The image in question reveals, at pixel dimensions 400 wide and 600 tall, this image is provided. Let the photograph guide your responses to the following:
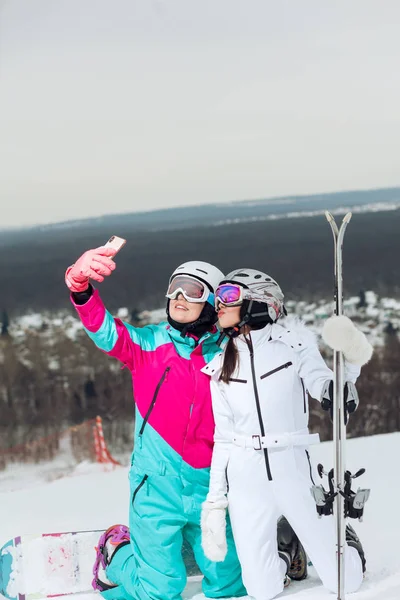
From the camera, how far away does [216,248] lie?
25859 millimetres

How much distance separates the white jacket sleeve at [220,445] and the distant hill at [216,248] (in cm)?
1891

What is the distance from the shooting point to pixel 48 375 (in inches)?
888

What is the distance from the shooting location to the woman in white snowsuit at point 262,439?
2506 mm

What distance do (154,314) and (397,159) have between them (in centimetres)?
742

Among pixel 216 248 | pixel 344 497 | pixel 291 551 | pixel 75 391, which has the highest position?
pixel 216 248

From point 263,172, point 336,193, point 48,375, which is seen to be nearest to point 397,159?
point 336,193

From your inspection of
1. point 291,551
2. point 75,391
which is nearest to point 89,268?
point 291,551

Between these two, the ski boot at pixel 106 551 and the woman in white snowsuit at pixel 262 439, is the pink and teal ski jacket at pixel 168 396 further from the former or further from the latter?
the ski boot at pixel 106 551

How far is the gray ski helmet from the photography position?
2.55m

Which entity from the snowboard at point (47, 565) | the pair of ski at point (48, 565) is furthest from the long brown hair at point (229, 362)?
the snowboard at point (47, 565)

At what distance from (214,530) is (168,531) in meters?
0.19

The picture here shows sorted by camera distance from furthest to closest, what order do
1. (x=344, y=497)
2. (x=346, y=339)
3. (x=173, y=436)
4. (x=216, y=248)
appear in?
(x=216, y=248) < (x=173, y=436) < (x=344, y=497) < (x=346, y=339)

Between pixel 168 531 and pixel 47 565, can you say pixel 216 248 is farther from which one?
pixel 168 531

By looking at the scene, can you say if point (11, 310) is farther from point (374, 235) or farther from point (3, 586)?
point (3, 586)
